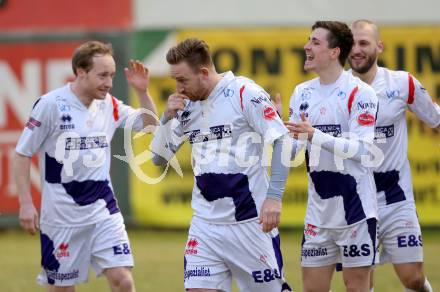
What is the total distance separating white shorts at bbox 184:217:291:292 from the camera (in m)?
7.13

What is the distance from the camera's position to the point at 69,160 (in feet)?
28.3

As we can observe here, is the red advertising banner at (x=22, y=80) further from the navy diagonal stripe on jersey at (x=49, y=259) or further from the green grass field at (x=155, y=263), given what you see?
the navy diagonal stripe on jersey at (x=49, y=259)

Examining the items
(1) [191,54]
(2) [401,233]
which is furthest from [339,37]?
(2) [401,233]

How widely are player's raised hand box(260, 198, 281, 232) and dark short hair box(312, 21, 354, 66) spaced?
1729 mm

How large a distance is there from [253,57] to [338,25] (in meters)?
8.06

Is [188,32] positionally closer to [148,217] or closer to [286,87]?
[286,87]

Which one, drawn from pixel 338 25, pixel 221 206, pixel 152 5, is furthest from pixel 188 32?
pixel 221 206

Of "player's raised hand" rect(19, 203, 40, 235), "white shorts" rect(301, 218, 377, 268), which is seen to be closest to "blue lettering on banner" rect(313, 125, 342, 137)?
"white shorts" rect(301, 218, 377, 268)

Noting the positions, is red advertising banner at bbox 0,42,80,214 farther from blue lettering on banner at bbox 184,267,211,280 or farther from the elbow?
blue lettering on banner at bbox 184,267,211,280

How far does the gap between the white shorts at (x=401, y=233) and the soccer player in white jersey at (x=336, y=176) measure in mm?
795

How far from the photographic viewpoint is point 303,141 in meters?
7.94

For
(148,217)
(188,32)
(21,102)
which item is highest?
(188,32)

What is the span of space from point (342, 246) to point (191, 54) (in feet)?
6.41

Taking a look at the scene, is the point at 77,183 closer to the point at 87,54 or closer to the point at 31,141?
the point at 31,141
